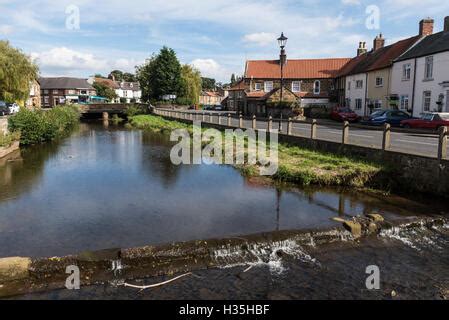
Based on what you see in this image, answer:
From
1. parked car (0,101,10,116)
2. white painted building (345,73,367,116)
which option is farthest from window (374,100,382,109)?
parked car (0,101,10,116)

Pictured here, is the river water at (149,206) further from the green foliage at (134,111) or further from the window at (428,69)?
the green foliage at (134,111)

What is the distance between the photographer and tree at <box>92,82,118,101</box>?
10259cm

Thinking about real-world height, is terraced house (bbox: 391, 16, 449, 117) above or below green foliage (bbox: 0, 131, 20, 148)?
above

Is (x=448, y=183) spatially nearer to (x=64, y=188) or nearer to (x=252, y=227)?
(x=252, y=227)

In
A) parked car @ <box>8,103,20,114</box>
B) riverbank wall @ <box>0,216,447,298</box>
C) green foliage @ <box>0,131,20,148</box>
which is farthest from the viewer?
parked car @ <box>8,103,20,114</box>

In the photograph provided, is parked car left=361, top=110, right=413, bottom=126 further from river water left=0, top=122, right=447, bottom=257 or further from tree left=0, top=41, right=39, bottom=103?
tree left=0, top=41, right=39, bottom=103

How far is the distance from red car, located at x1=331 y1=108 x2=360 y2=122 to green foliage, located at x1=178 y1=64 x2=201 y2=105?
40054mm

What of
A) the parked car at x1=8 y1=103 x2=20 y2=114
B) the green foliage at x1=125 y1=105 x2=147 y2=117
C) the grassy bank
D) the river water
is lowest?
the river water

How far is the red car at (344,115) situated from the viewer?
36531 millimetres

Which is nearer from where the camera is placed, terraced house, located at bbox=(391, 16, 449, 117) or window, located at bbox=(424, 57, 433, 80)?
terraced house, located at bbox=(391, 16, 449, 117)

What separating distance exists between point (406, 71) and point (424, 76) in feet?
10.4

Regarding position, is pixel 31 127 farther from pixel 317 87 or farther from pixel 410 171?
pixel 317 87

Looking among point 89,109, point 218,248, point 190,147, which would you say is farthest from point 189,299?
point 89,109

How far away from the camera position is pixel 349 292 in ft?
20.9
